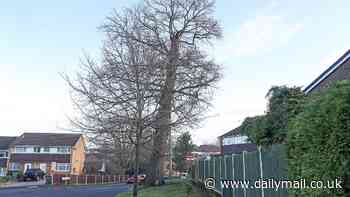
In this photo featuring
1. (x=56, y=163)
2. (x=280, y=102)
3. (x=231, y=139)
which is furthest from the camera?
(x=56, y=163)

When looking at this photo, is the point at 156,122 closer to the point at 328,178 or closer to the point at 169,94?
the point at 169,94

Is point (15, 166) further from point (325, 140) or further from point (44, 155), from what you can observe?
point (325, 140)

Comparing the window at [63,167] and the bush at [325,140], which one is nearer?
the bush at [325,140]

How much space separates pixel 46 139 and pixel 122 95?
5229 cm

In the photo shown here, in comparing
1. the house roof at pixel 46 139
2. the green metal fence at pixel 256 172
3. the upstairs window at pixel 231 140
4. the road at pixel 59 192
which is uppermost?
the house roof at pixel 46 139

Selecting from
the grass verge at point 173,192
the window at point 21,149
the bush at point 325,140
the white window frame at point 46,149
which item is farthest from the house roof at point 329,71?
the window at point 21,149

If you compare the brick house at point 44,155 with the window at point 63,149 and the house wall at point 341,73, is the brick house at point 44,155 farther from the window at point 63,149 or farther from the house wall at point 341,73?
the house wall at point 341,73

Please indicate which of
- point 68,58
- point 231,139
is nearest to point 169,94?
point 68,58

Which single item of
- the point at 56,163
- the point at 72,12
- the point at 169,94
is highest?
the point at 72,12

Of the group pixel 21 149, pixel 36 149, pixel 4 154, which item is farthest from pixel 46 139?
pixel 4 154

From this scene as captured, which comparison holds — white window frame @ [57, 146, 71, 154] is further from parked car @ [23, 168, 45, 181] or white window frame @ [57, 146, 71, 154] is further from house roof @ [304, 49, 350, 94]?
house roof @ [304, 49, 350, 94]

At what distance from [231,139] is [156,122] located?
124ft

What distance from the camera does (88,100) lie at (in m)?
15.2

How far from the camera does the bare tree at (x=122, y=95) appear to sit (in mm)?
13656
